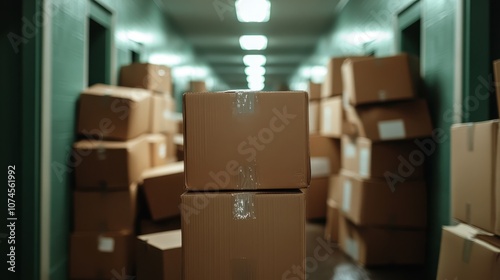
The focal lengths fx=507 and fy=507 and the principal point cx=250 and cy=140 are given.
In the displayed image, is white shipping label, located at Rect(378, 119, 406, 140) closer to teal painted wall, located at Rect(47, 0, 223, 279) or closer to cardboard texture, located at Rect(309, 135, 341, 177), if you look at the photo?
teal painted wall, located at Rect(47, 0, 223, 279)

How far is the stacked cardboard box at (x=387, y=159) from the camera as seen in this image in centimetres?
351

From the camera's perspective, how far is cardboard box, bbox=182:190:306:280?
1798 mm

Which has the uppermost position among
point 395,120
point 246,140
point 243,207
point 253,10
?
point 253,10

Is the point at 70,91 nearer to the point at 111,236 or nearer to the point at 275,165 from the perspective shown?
the point at 111,236

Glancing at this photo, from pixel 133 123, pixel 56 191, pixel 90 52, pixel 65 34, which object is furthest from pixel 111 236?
pixel 90 52

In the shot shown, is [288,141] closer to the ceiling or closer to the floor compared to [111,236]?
closer to the ceiling

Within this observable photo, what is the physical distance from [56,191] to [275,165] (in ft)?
5.57

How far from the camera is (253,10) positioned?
616 cm

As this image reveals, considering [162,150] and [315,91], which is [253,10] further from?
[162,150]

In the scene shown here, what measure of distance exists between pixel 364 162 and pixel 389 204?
14.2 inches

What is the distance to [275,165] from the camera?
6.12 feet

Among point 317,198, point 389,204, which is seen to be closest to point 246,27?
point 317,198
